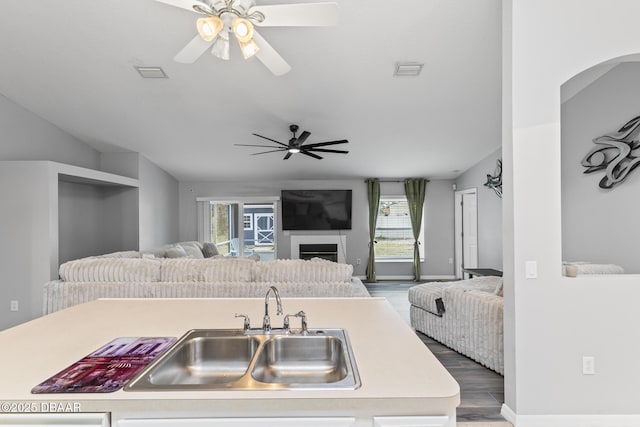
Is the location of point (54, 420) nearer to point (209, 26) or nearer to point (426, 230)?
point (209, 26)

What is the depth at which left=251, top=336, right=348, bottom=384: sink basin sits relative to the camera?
1.42 m

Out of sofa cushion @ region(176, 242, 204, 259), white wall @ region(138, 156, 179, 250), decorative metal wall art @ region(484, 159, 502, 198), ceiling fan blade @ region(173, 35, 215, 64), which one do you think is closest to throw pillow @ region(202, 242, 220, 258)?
sofa cushion @ region(176, 242, 204, 259)

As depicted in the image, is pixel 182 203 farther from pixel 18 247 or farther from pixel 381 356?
pixel 381 356

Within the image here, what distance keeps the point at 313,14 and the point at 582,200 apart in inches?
145

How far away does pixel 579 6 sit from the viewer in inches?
88.4

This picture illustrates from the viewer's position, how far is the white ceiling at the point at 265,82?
2.98 metres

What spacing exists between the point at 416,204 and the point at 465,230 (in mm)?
1174

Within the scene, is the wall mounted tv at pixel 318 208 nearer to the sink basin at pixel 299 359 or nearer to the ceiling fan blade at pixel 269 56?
the ceiling fan blade at pixel 269 56

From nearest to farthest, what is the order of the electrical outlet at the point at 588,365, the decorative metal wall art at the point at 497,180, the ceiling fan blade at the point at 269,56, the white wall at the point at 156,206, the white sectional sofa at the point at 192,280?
the ceiling fan blade at the point at 269,56, the electrical outlet at the point at 588,365, the white sectional sofa at the point at 192,280, the decorative metal wall art at the point at 497,180, the white wall at the point at 156,206

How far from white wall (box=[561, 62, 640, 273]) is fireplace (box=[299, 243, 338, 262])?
4549mm

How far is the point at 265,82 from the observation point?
3.93m

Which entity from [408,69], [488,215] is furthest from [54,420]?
[488,215]

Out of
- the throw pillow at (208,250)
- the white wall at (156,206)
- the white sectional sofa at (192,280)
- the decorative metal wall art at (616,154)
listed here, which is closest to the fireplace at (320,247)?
the throw pillow at (208,250)

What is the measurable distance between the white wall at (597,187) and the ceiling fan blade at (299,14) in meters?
3.45
